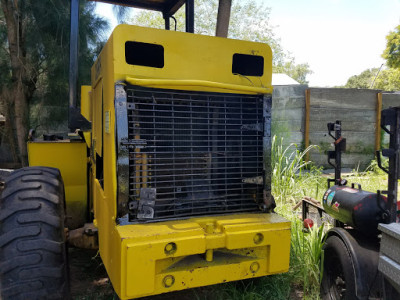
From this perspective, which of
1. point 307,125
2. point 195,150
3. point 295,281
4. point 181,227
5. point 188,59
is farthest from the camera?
point 307,125

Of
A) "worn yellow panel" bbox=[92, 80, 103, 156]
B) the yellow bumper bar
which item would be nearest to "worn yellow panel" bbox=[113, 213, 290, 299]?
"worn yellow panel" bbox=[92, 80, 103, 156]

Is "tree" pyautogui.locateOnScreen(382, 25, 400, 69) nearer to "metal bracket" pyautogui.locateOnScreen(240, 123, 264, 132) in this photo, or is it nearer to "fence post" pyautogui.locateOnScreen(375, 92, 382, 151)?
"fence post" pyautogui.locateOnScreen(375, 92, 382, 151)

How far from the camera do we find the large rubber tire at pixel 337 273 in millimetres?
2384

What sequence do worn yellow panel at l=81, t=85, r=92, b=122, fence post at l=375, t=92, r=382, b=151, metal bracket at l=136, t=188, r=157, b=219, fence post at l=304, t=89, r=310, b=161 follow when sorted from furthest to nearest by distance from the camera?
1. fence post at l=375, t=92, r=382, b=151
2. fence post at l=304, t=89, r=310, b=161
3. worn yellow panel at l=81, t=85, r=92, b=122
4. metal bracket at l=136, t=188, r=157, b=219

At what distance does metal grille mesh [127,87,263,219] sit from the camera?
2.32 m

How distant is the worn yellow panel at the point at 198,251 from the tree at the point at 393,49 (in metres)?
16.9

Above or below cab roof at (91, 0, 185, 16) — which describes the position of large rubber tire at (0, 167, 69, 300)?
below

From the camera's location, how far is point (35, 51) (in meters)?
6.96

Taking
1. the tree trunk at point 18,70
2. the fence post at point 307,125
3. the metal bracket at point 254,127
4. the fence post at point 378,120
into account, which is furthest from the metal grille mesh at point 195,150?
the fence post at point 378,120

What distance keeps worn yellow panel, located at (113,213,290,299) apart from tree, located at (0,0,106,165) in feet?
18.9

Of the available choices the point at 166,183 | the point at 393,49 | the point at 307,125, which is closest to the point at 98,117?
the point at 166,183

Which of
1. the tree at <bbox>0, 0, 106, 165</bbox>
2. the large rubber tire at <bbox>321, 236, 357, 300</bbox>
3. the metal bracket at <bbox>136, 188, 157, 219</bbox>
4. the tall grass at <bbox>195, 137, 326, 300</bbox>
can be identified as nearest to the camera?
the metal bracket at <bbox>136, 188, 157, 219</bbox>

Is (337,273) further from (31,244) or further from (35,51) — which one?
(35,51)

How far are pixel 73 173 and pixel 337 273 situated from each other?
2.54 m
